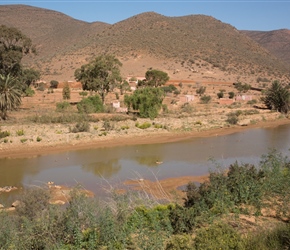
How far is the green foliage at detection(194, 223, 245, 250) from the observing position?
779 centimetres

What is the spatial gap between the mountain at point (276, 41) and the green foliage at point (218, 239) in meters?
137

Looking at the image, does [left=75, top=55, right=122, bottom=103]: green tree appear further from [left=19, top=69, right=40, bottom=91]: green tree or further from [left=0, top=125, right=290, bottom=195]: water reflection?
[left=0, top=125, right=290, bottom=195]: water reflection

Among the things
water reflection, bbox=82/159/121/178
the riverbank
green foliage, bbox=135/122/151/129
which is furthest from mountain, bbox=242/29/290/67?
water reflection, bbox=82/159/121/178

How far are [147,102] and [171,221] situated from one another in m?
26.0

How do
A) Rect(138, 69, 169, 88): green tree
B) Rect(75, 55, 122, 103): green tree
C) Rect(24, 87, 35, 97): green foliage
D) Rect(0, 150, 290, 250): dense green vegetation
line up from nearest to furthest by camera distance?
Rect(0, 150, 290, 250): dense green vegetation
Rect(75, 55, 122, 103): green tree
Rect(24, 87, 35, 97): green foliage
Rect(138, 69, 169, 88): green tree

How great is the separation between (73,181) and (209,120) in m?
21.0

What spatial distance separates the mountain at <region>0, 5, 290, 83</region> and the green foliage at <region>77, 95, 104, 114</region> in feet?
117

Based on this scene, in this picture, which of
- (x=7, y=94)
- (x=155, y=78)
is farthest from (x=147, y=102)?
Result: (x=155, y=78)

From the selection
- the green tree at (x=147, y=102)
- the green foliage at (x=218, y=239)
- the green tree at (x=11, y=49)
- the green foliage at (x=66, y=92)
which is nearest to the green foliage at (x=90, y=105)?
the green tree at (x=147, y=102)

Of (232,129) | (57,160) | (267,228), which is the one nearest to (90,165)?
(57,160)

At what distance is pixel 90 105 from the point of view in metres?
36.9

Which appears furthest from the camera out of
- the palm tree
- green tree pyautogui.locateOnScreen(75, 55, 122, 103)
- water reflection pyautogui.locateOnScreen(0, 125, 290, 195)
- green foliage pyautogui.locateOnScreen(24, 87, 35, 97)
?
green foliage pyautogui.locateOnScreen(24, 87, 35, 97)

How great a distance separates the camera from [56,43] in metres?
116

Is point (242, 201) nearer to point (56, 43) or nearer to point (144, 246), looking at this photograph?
point (144, 246)
